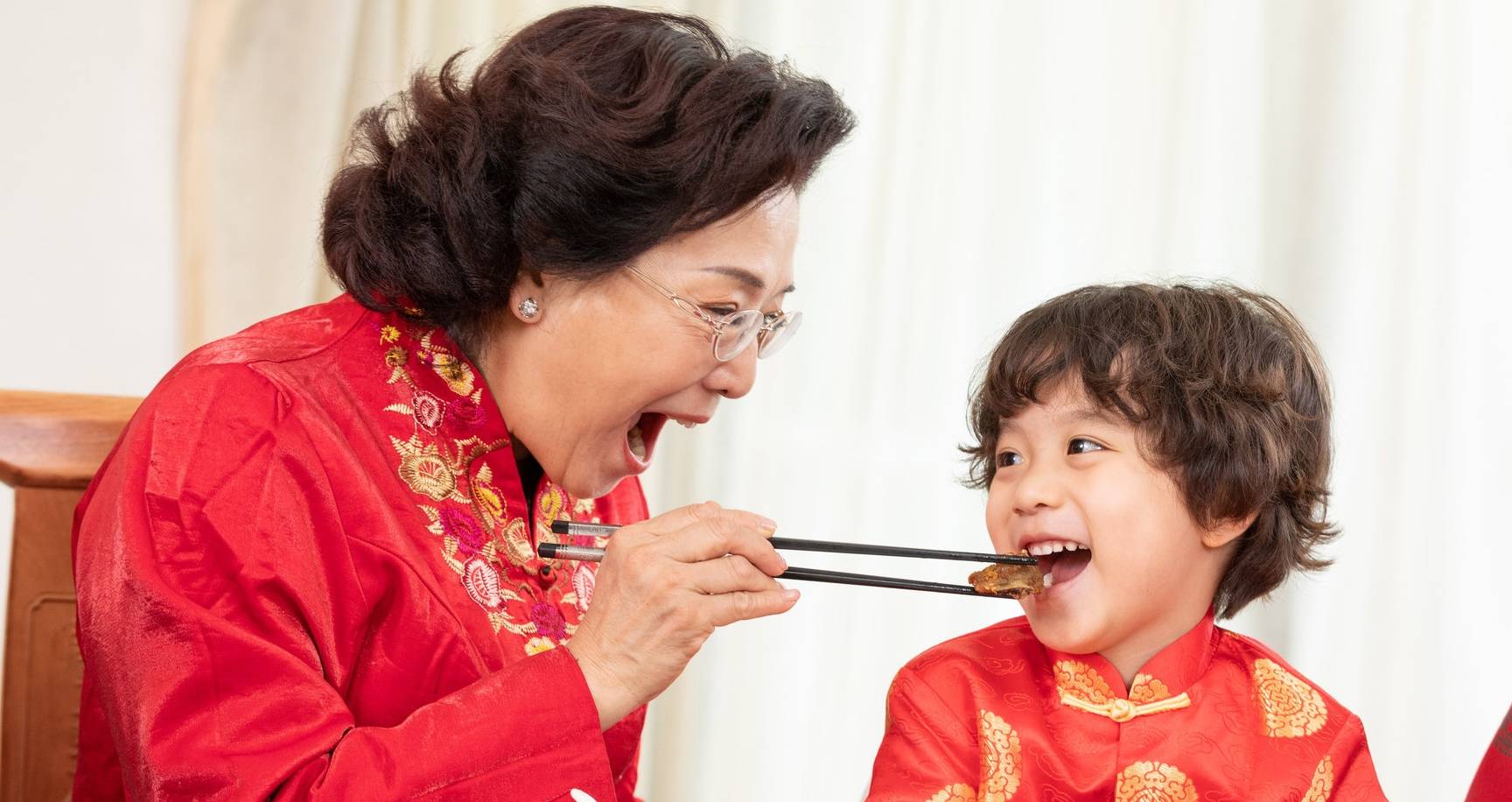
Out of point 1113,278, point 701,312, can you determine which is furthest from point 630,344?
point 1113,278

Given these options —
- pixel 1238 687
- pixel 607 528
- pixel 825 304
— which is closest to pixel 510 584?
pixel 607 528

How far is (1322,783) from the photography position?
4.72 ft

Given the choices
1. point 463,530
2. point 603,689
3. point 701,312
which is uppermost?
point 701,312

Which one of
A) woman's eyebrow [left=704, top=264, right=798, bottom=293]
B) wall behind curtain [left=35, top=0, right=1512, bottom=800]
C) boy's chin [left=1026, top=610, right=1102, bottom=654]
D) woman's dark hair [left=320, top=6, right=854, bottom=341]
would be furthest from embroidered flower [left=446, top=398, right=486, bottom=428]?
wall behind curtain [left=35, top=0, right=1512, bottom=800]

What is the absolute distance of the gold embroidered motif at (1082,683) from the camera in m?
1.50

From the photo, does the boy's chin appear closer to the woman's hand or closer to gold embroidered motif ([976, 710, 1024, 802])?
gold embroidered motif ([976, 710, 1024, 802])

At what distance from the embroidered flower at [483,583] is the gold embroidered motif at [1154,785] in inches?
28.3

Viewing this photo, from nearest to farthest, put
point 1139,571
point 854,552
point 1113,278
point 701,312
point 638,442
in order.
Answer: point 854,552
point 1139,571
point 701,312
point 638,442
point 1113,278

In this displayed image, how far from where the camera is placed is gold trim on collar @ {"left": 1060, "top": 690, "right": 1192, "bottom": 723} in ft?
4.87

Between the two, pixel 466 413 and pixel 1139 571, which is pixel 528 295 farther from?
pixel 1139 571

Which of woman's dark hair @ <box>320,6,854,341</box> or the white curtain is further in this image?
the white curtain

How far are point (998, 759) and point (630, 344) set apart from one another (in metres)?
0.62

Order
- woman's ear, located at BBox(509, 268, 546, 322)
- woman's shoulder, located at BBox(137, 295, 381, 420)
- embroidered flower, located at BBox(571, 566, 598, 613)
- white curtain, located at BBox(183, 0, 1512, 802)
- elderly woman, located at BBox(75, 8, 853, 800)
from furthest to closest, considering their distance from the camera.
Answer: white curtain, located at BBox(183, 0, 1512, 802), embroidered flower, located at BBox(571, 566, 598, 613), woman's ear, located at BBox(509, 268, 546, 322), woman's shoulder, located at BBox(137, 295, 381, 420), elderly woman, located at BBox(75, 8, 853, 800)

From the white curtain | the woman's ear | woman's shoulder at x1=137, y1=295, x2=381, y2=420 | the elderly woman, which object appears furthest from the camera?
the white curtain
